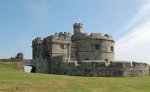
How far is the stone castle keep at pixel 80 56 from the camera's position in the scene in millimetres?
54375

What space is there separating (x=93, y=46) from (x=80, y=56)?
3.19 meters

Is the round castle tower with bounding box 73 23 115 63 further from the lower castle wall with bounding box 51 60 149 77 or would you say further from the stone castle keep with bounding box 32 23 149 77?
the lower castle wall with bounding box 51 60 149 77

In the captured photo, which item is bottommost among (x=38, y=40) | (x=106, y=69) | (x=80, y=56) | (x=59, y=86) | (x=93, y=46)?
(x=59, y=86)

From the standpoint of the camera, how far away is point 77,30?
2685 inches

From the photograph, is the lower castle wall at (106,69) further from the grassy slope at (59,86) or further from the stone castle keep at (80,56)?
the grassy slope at (59,86)

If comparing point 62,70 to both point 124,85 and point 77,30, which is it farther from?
point 124,85

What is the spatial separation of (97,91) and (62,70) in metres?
24.4

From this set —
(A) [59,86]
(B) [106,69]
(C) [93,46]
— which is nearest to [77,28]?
(C) [93,46]

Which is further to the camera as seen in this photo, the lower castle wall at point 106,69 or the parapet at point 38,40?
the parapet at point 38,40

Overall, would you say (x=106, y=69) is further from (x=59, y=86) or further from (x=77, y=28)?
(x=59, y=86)

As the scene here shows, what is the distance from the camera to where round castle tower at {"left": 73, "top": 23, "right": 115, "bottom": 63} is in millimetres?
65062

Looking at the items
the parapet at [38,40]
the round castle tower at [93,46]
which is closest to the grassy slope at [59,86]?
the round castle tower at [93,46]

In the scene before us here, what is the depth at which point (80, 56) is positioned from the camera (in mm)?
65875

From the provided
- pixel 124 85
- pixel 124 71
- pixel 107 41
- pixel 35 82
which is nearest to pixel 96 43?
pixel 107 41
